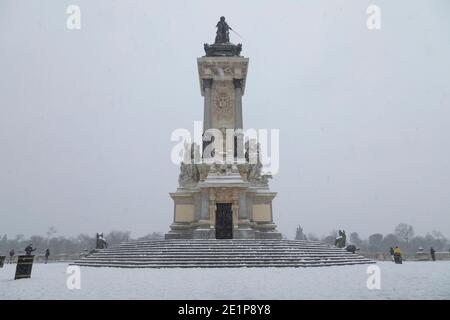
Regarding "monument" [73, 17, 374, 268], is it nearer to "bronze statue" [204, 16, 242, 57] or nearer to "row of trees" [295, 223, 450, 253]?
"bronze statue" [204, 16, 242, 57]

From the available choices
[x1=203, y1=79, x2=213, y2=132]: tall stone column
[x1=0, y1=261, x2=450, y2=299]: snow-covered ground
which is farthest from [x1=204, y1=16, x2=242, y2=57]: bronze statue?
[x1=0, y1=261, x2=450, y2=299]: snow-covered ground

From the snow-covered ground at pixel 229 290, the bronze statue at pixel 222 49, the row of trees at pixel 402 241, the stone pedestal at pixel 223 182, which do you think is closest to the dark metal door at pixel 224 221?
the stone pedestal at pixel 223 182

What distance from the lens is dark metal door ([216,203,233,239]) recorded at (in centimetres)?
2386

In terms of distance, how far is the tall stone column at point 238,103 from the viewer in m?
28.8

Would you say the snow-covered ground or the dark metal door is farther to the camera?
the dark metal door

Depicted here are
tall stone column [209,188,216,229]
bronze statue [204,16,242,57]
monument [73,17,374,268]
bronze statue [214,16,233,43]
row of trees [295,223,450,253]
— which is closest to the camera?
monument [73,17,374,268]

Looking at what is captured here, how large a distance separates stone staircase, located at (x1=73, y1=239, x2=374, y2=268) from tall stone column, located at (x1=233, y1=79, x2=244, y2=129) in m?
12.5

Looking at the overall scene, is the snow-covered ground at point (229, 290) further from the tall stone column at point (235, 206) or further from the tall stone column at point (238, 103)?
the tall stone column at point (238, 103)

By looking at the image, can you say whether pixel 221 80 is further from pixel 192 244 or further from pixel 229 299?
pixel 229 299

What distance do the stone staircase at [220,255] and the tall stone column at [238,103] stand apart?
12478mm

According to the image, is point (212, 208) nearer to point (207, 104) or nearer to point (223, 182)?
point (223, 182)

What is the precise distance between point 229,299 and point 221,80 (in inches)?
963

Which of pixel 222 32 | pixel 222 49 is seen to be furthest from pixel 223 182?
pixel 222 32
